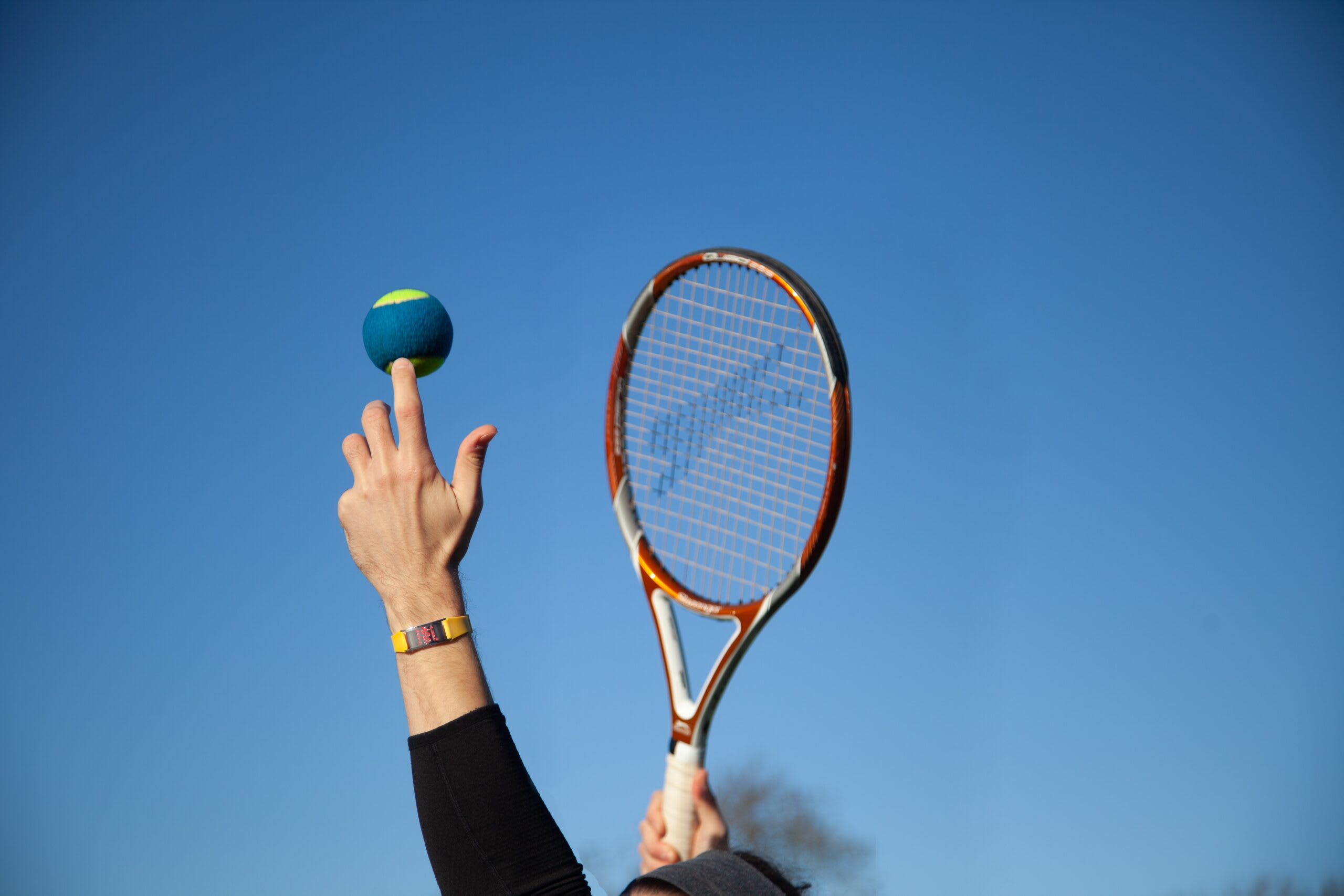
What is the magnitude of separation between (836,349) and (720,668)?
4.81ft

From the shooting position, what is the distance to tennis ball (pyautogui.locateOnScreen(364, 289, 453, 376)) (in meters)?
3.90

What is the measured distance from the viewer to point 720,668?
4.70 meters

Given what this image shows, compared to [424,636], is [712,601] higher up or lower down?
lower down

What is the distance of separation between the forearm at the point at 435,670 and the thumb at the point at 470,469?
0.63ft

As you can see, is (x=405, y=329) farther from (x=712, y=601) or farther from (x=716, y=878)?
(x=716, y=878)

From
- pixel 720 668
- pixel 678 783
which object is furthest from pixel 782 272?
pixel 678 783

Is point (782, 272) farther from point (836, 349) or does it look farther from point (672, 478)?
point (672, 478)

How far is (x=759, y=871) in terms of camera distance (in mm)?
1918

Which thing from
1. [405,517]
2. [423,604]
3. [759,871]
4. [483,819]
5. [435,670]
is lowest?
[759,871]

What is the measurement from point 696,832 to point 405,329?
7.19 feet

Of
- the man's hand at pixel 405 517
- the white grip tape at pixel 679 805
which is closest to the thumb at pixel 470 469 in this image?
the man's hand at pixel 405 517

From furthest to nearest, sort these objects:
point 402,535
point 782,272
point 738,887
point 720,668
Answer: point 782,272 → point 720,668 → point 402,535 → point 738,887

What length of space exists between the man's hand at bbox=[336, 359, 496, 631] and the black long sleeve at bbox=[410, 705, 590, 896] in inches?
9.0

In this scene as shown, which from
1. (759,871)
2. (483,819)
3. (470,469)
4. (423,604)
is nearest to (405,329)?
(470,469)
